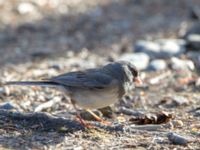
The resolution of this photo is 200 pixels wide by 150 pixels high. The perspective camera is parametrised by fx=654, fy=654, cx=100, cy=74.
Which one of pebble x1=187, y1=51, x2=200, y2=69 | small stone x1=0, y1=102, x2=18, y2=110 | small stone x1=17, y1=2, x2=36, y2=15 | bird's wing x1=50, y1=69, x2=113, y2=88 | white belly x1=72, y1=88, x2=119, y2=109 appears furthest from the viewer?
small stone x1=17, y1=2, x2=36, y2=15

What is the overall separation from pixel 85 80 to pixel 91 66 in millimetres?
2770

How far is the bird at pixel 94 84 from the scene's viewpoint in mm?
5367

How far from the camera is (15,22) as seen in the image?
408 inches

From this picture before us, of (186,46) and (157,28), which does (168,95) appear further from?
(157,28)

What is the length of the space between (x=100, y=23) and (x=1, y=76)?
3104 millimetres

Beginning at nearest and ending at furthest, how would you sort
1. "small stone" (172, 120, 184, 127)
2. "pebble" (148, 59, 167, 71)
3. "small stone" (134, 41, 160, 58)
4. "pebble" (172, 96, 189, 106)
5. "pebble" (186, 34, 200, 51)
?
"small stone" (172, 120, 184, 127)
"pebble" (172, 96, 189, 106)
"pebble" (148, 59, 167, 71)
"small stone" (134, 41, 160, 58)
"pebble" (186, 34, 200, 51)

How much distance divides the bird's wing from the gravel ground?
302 millimetres

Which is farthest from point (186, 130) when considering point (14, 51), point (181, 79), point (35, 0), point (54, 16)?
point (35, 0)

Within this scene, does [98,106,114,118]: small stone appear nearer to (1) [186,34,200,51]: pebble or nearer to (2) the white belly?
(2) the white belly

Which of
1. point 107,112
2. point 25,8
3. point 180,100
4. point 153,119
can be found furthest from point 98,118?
point 25,8

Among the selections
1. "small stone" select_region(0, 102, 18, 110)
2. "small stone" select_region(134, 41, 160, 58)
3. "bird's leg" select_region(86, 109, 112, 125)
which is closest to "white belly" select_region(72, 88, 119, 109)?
"bird's leg" select_region(86, 109, 112, 125)

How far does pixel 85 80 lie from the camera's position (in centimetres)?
550

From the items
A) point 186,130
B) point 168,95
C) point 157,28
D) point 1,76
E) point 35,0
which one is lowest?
point 186,130

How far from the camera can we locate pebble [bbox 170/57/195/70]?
7992mm
